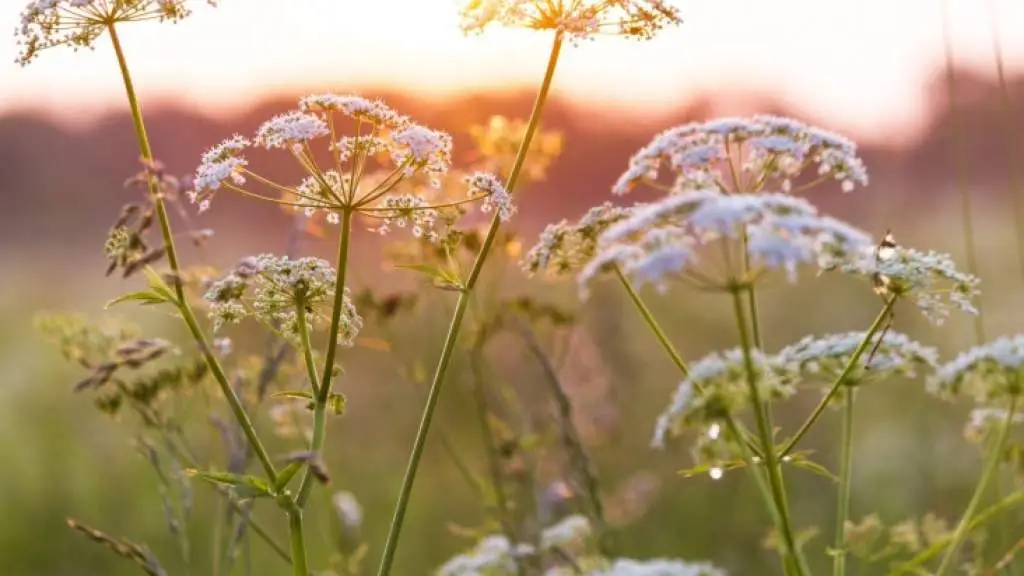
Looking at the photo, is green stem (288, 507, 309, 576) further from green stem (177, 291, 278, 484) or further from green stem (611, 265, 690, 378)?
green stem (611, 265, 690, 378)

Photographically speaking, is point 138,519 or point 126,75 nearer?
point 126,75

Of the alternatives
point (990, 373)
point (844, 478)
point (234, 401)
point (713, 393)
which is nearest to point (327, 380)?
point (234, 401)

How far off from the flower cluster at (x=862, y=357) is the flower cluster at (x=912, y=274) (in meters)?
0.14

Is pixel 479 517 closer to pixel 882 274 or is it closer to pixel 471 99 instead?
pixel 471 99

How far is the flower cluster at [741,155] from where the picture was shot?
288cm

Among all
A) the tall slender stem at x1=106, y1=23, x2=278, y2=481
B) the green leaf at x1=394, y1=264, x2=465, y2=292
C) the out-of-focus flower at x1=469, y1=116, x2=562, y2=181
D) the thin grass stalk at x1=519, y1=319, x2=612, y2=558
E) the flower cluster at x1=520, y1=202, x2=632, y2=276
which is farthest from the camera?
the out-of-focus flower at x1=469, y1=116, x2=562, y2=181

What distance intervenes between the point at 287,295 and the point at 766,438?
1.34m

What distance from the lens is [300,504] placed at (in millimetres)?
2725

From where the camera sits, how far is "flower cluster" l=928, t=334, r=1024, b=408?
2725 millimetres

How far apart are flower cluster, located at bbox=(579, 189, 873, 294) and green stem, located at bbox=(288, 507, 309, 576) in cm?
90

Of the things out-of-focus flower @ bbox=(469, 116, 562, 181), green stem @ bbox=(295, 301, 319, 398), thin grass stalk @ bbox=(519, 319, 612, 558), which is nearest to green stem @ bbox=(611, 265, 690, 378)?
green stem @ bbox=(295, 301, 319, 398)

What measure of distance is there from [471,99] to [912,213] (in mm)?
5429

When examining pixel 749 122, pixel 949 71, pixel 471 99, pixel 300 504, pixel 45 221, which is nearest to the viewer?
pixel 300 504

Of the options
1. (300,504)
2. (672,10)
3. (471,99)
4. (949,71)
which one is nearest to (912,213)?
(471,99)
